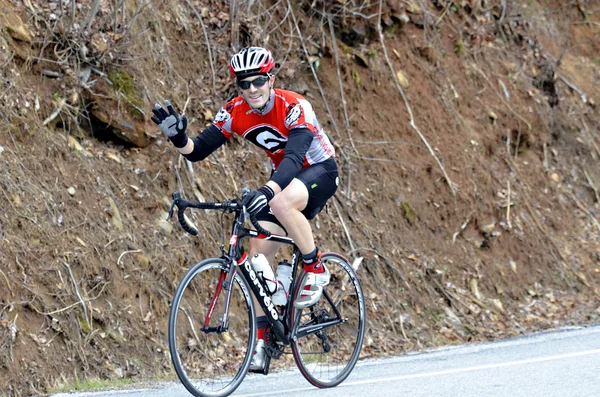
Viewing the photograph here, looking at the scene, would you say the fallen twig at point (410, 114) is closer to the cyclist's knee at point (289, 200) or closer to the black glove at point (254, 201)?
the cyclist's knee at point (289, 200)

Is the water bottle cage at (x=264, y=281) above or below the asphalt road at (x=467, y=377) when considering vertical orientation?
above

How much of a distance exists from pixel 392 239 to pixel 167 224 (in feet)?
11.6

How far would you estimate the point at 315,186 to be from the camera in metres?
6.60

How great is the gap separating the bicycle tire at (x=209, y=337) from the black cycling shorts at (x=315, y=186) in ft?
1.97

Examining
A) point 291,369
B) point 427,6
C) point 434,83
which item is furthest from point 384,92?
point 291,369

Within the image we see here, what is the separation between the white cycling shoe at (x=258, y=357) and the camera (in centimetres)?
630

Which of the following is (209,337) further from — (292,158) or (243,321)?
(292,158)

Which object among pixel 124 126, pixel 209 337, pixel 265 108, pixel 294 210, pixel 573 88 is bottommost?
pixel 573 88

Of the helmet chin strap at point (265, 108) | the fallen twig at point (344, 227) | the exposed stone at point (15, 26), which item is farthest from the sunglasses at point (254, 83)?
the fallen twig at point (344, 227)

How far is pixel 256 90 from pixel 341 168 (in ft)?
18.4

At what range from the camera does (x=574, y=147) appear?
51.5 feet

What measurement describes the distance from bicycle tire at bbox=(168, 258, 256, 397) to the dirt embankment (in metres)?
0.32

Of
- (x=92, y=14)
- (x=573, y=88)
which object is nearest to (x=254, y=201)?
(x=92, y=14)

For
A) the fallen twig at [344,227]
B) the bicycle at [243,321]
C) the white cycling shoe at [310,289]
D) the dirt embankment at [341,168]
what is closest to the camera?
the bicycle at [243,321]
